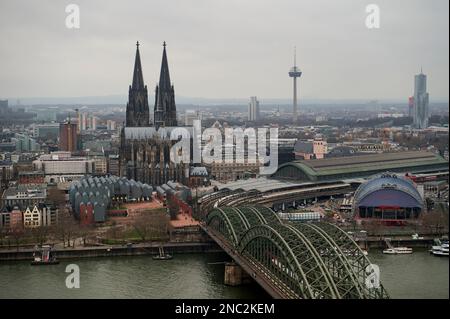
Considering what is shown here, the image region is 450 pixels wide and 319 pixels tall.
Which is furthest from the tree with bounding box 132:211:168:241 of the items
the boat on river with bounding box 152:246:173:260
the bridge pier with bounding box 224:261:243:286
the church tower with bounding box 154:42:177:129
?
the church tower with bounding box 154:42:177:129

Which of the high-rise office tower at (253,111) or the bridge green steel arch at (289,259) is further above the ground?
the high-rise office tower at (253,111)

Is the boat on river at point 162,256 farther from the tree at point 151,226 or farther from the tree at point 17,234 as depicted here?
the tree at point 17,234

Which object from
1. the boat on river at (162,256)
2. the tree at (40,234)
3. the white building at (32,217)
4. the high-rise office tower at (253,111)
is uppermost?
the high-rise office tower at (253,111)

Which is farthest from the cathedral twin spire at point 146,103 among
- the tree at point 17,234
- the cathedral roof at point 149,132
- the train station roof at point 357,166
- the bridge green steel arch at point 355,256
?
the bridge green steel arch at point 355,256

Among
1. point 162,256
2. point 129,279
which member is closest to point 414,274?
point 129,279

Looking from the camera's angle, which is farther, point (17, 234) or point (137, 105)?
point (137, 105)

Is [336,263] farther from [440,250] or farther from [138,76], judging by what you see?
[138,76]
